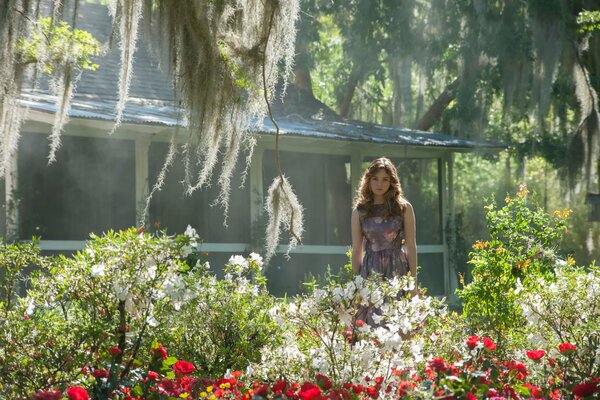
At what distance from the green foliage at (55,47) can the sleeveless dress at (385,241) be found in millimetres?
3125

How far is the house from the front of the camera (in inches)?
517

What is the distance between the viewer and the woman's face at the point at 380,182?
23.4 ft

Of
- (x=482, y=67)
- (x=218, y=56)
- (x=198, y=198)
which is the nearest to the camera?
(x=218, y=56)

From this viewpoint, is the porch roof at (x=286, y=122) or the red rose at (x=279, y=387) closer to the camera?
the red rose at (x=279, y=387)

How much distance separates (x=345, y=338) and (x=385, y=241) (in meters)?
2.46

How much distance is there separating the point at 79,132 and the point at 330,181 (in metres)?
5.50

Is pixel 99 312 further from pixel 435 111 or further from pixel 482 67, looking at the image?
pixel 435 111

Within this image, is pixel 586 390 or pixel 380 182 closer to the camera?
pixel 586 390

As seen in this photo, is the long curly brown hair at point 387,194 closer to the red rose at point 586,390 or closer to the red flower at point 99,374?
the red flower at point 99,374

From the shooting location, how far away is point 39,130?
13.0 metres

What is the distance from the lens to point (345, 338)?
4828 mm

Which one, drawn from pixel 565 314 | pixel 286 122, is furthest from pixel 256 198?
pixel 565 314

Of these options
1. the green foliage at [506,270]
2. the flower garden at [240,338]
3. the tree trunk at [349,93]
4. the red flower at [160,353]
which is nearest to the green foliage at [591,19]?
the green foliage at [506,270]

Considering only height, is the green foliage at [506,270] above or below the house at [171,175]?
below
